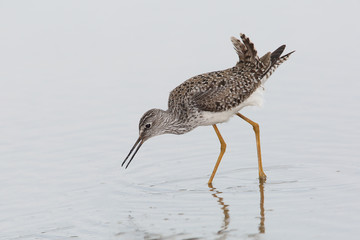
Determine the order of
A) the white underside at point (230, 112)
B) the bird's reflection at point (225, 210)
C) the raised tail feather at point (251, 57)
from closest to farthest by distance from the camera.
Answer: the bird's reflection at point (225, 210), the white underside at point (230, 112), the raised tail feather at point (251, 57)

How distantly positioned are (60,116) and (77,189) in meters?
3.78

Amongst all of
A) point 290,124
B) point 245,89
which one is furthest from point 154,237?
point 290,124

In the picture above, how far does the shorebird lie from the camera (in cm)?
1178

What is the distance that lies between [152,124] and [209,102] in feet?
3.33

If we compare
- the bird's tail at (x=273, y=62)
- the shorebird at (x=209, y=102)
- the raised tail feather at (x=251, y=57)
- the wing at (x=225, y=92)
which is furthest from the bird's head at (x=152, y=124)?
the bird's tail at (x=273, y=62)

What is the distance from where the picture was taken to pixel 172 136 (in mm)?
13641

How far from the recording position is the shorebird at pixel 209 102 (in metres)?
11.8

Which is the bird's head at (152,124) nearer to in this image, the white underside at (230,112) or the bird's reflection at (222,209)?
the white underside at (230,112)

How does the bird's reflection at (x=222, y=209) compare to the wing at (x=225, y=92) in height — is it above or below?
below

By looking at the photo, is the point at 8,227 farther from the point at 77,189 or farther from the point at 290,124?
the point at 290,124

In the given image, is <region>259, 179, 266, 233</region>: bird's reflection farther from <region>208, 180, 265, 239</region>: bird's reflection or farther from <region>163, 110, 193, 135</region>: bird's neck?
<region>163, 110, 193, 135</region>: bird's neck

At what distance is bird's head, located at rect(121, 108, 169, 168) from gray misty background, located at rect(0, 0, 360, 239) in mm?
582

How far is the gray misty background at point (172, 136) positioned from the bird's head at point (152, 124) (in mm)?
582

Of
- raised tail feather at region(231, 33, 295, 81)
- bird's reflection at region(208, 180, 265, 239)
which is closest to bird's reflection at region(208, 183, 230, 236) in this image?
bird's reflection at region(208, 180, 265, 239)
